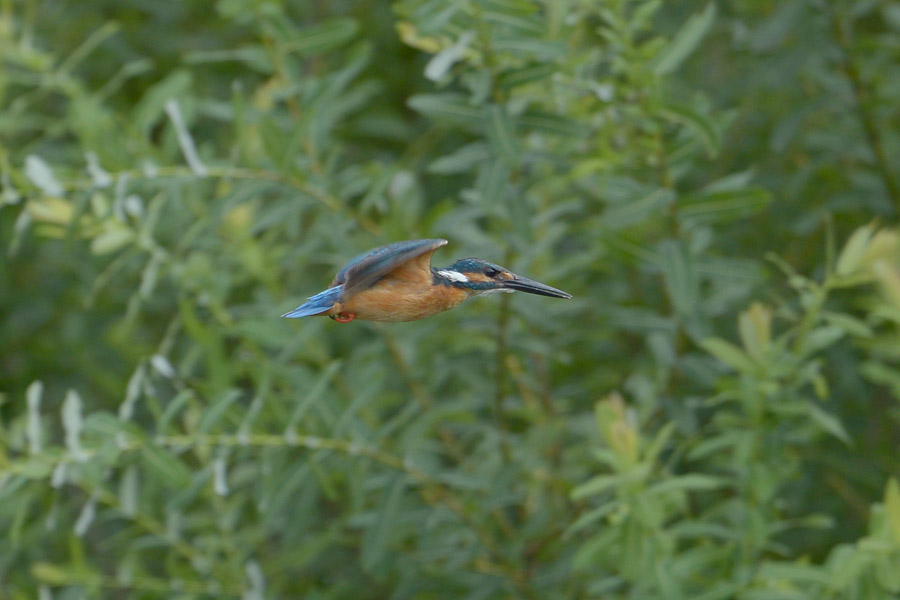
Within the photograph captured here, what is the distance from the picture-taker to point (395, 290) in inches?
50.0

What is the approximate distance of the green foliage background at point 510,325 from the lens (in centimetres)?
213

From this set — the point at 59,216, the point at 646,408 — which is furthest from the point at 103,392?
the point at 646,408

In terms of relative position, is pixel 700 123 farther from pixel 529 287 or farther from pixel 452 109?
pixel 529 287

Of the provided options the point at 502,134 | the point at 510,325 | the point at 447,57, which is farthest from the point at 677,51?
the point at 510,325

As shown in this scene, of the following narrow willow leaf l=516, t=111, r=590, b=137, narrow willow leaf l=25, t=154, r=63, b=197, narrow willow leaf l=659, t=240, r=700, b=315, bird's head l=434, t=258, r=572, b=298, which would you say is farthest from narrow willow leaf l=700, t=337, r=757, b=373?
narrow willow leaf l=25, t=154, r=63, b=197

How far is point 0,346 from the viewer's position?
142 inches

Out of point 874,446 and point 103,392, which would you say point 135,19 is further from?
point 874,446

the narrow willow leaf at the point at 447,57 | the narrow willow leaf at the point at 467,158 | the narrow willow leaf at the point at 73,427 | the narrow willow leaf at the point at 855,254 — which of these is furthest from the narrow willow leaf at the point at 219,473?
the narrow willow leaf at the point at 855,254

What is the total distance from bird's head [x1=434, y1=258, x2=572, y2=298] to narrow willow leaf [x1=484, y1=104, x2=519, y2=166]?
2.27ft

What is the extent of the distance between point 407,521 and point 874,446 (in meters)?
1.38

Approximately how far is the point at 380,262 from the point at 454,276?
0.24m

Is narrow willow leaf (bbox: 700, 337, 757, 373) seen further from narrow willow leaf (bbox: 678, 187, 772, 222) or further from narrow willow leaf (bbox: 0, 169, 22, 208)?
narrow willow leaf (bbox: 0, 169, 22, 208)

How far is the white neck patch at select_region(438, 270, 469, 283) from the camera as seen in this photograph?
1356mm

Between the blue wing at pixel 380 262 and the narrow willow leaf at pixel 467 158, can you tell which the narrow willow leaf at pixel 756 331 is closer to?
the narrow willow leaf at pixel 467 158
